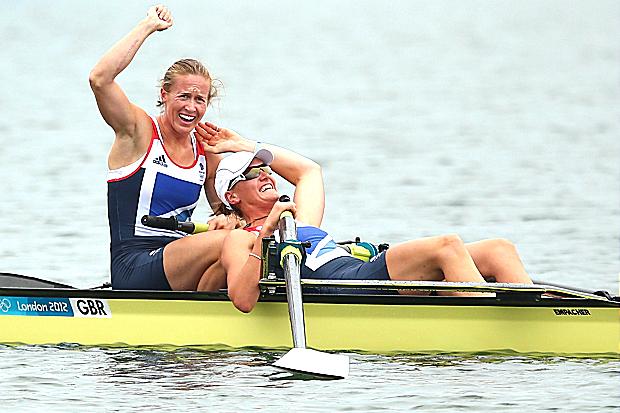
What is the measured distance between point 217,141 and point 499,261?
194cm

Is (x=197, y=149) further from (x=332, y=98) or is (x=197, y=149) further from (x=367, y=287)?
(x=332, y=98)

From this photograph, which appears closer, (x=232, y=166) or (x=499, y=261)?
(x=499, y=261)

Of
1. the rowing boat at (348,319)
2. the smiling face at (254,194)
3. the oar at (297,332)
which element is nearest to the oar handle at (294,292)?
the oar at (297,332)

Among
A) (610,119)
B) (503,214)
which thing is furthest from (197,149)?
(610,119)

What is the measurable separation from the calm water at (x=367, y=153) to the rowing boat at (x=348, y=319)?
0.34ft

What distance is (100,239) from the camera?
48.6 feet

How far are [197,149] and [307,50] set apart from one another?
30.7 m

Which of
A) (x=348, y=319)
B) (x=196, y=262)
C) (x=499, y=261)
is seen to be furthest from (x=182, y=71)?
(x=499, y=261)

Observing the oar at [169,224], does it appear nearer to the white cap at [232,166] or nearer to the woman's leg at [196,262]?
the woman's leg at [196,262]

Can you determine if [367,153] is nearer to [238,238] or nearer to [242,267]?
[238,238]

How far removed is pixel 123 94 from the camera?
8984 millimetres

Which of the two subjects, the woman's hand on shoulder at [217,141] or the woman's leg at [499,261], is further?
the woman's hand on shoulder at [217,141]

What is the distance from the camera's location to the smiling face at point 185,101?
9195 mm

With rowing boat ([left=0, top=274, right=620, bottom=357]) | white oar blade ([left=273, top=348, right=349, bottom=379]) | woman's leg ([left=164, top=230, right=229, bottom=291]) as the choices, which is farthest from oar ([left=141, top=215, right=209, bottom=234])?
white oar blade ([left=273, top=348, right=349, bottom=379])
